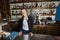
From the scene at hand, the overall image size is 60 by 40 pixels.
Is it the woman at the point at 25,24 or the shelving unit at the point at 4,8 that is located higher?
the shelving unit at the point at 4,8

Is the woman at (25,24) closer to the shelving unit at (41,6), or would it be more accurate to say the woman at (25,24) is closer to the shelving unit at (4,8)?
the shelving unit at (41,6)

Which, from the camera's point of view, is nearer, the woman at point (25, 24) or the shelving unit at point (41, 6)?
the woman at point (25, 24)

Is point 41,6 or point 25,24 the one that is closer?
point 25,24

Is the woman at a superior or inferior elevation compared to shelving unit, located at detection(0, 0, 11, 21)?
inferior

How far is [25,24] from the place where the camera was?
1745 mm

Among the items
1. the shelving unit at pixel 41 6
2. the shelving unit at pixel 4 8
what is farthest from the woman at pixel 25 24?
the shelving unit at pixel 4 8

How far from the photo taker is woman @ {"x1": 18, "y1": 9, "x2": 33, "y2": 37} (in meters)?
1.73

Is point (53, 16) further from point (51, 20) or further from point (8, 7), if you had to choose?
point (8, 7)

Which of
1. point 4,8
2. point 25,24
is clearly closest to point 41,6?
point 25,24

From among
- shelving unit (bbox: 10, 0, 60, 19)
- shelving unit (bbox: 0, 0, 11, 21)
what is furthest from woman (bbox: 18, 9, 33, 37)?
shelving unit (bbox: 0, 0, 11, 21)

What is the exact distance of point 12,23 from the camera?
74.4 inches

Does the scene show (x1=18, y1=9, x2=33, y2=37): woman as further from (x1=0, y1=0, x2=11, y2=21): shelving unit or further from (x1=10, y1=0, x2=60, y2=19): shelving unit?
(x1=0, y1=0, x2=11, y2=21): shelving unit

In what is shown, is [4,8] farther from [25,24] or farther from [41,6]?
[41,6]

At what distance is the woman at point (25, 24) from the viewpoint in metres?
1.73
